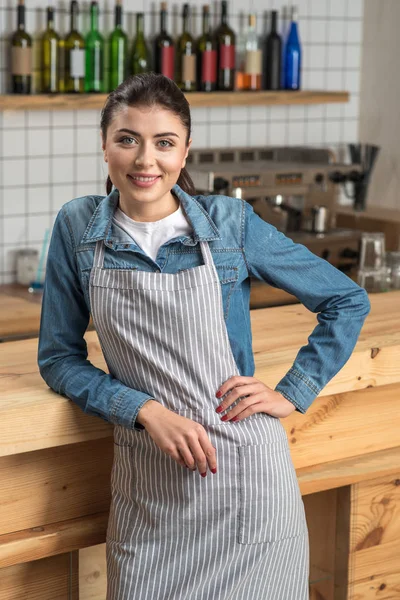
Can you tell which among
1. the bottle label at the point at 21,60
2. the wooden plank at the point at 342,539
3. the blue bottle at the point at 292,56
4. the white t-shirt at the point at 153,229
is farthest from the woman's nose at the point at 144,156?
the blue bottle at the point at 292,56

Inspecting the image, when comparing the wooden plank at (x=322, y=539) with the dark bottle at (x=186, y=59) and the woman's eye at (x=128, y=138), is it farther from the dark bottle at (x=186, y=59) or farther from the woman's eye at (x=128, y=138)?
the dark bottle at (x=186, y=59)

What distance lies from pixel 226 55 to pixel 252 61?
0.16 m

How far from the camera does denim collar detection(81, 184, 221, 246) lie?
156 centimetres

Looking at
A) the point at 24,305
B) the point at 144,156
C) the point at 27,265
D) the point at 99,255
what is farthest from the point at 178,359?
the point at 27,265

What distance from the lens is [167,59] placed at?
3930mm

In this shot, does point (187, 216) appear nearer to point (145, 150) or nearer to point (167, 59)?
point (145, 150)

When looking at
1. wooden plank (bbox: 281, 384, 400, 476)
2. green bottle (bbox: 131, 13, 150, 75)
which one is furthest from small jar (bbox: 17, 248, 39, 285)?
wooden plank (bbox: 281, 384, 400, 476)

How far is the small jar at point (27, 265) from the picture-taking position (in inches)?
149

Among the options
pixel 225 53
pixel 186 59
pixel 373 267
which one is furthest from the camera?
pixel 225 53

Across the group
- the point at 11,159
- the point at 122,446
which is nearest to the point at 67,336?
the point at 122,446

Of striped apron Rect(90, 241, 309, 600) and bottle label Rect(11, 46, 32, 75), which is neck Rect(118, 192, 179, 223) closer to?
striped apron Rect(90, 241, 309, 600)

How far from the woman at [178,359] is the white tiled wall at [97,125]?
2.25 m

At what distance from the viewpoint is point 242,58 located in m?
4.26

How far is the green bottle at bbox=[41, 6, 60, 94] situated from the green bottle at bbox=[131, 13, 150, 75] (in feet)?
1.12
